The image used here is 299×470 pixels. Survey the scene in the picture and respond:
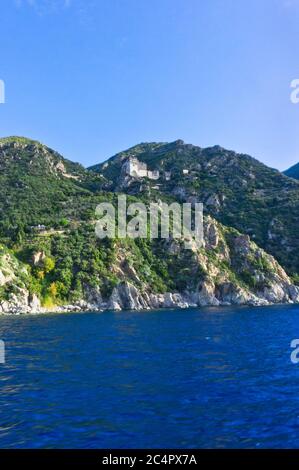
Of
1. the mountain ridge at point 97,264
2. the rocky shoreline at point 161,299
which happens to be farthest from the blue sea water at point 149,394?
the mountain ridge at point 97,264

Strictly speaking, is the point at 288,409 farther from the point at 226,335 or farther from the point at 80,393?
the point at 226,335

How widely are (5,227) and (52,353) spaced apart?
105148 mm

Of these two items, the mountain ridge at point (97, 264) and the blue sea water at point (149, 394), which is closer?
the blue sea water at point (149, 394)

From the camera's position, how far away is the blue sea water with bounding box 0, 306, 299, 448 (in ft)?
60.1

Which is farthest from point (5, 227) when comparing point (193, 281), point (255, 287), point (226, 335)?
point (226, 335)

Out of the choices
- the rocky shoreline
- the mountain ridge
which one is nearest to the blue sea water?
the rocky shoreline

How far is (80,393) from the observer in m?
25.6
